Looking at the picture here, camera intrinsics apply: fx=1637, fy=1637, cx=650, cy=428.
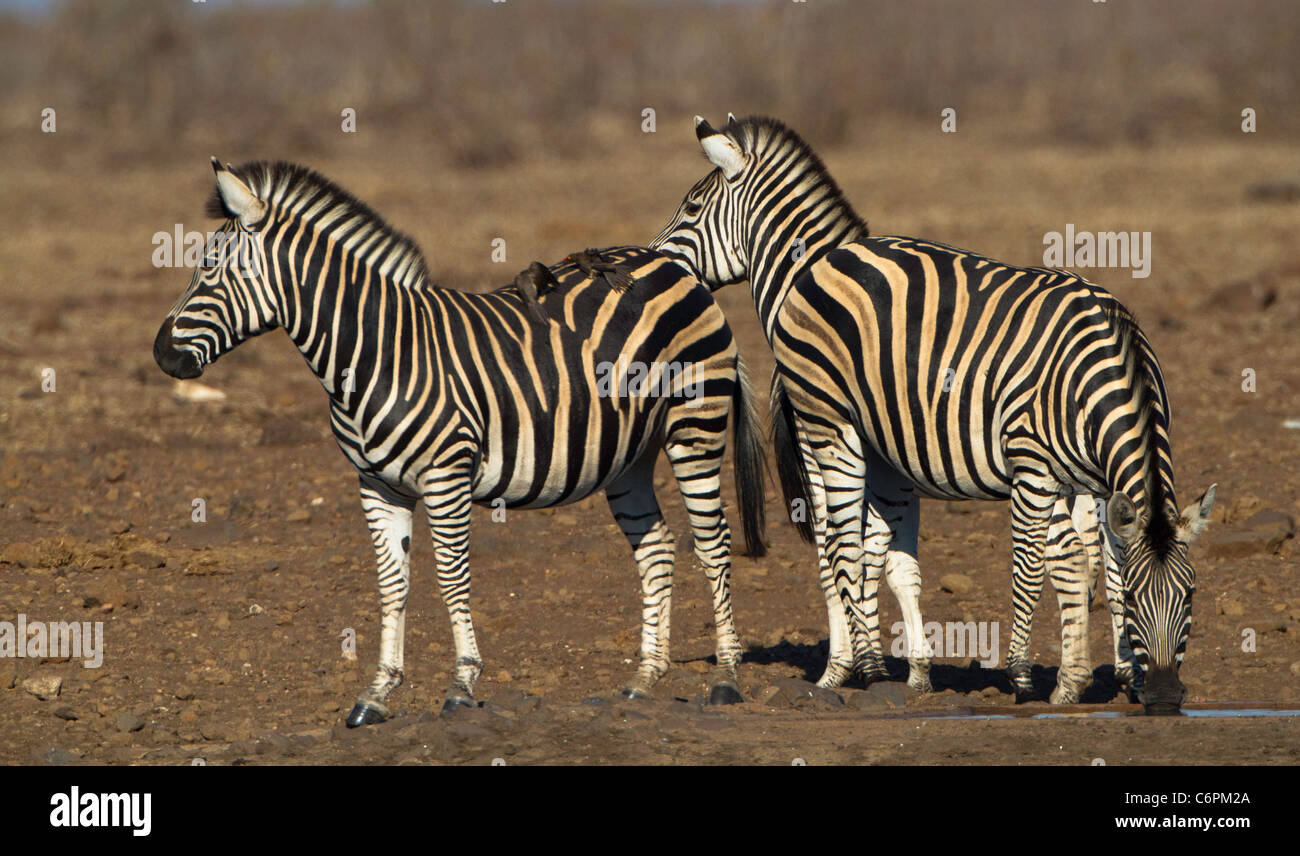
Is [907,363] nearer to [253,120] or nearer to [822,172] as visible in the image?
[822,172]

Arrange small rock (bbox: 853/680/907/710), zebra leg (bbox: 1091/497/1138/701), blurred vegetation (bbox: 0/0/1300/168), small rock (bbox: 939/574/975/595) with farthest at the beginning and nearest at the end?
blurred vegetation (bbox: 0/0/1300/168) < small rock (bbox: 939/574/975/595) < small rock (bbox: 853/680/907/710) < zebra leg (bbox: 1091/497/1138/701)

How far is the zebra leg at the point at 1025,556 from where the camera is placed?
718 centimetres

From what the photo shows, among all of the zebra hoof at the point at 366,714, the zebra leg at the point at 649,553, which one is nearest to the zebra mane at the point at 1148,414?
the zebra leg at the point at 649,553

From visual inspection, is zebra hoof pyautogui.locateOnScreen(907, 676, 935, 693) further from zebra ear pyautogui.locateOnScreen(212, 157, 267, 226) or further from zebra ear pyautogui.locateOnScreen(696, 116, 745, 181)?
zebra ear pyautogui.locateOnScreen(212, 157, 267, 226)

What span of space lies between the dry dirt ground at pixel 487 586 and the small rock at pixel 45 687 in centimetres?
4

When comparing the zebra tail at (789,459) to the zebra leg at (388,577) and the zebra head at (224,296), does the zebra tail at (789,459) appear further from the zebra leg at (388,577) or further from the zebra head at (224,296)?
the zebra head at (224,296)

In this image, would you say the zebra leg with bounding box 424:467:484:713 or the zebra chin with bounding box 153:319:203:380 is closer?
the zebra chin with bounding box 153:319:203:380

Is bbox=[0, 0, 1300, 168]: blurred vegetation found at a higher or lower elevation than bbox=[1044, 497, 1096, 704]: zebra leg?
higher

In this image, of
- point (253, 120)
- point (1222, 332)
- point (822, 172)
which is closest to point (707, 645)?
point (822, 172)

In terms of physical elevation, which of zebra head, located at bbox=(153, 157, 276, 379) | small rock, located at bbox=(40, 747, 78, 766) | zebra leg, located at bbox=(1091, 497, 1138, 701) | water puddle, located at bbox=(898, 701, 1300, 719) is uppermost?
zebra head, located at bbox=(153, 157, 276, 379)

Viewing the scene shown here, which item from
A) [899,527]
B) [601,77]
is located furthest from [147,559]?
[601,77]

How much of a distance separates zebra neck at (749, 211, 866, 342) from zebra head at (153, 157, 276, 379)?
276 cm

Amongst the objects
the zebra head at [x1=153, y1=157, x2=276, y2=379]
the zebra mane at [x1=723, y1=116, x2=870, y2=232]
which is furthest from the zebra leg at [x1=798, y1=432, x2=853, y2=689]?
the zebra head at [x1=153, y1=157, x2=276, y2=379]

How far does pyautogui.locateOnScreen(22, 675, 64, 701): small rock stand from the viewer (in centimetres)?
794
